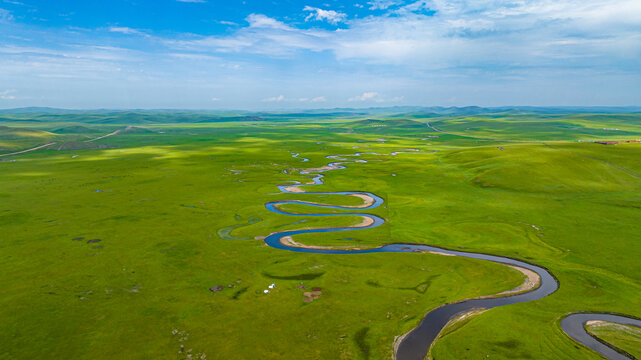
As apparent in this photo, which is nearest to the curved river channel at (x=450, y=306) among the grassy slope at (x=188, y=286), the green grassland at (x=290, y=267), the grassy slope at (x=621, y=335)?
the grassy slope at (x=621, y=335)

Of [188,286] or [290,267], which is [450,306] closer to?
[290,267]

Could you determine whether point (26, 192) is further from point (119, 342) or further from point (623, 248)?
Result: point (623, 248)

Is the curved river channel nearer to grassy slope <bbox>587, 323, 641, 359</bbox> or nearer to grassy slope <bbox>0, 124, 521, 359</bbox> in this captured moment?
grassy slope <bbox>587, 323, 641, 359</bbox>

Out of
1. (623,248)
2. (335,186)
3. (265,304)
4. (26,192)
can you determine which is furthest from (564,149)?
(26,192)

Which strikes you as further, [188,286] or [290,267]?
[290,267]

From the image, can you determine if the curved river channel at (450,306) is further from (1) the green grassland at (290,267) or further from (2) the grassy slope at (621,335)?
(1) the green grassland at (290,267)

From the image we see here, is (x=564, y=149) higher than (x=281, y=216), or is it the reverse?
(x=564, y=149)

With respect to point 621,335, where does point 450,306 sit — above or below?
below

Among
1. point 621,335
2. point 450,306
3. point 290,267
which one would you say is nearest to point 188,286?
point 290,267
